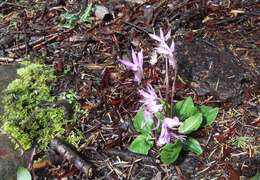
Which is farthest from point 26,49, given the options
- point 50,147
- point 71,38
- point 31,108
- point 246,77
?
point 246,77

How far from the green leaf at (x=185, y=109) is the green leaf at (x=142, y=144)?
0.22 m

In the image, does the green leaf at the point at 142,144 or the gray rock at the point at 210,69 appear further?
the gray rock at the point at 210,69

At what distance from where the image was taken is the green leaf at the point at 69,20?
3369 mm

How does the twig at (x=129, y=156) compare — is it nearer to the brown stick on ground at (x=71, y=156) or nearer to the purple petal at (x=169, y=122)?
the brown stick on ground at (x=71, y=156)

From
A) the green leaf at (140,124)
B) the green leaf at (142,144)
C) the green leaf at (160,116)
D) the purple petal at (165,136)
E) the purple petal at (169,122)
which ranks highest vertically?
the purple petal at (169,122)

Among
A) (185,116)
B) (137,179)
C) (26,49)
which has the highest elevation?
(26,49)

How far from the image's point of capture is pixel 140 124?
2561 mm

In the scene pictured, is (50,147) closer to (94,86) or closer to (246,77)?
(94,86)

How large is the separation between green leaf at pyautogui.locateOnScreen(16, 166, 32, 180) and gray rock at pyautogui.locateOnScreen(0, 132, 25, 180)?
54 millimetres

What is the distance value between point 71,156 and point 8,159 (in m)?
0.33

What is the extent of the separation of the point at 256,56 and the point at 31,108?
143cm

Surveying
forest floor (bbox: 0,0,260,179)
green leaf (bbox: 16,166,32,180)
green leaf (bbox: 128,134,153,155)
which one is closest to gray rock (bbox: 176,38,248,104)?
forest floor (bbox: 0,0,260,179)

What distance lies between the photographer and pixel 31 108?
2.74 metres

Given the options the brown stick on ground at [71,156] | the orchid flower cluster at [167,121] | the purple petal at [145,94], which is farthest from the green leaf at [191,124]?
the brown stick on ground at [71,156]
